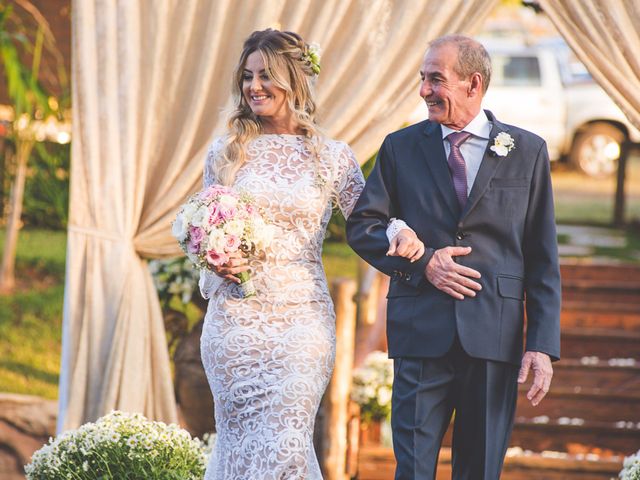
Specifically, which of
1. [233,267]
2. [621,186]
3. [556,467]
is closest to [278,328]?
[233,267]

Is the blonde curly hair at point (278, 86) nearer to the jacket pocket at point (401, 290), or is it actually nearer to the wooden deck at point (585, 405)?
the jacket pocket at point (401, 290)

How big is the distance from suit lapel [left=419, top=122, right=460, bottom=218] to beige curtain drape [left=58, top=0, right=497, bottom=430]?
1373 mm

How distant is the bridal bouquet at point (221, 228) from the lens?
4.21 m

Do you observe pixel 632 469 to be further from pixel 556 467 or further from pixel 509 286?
pixel 556 467

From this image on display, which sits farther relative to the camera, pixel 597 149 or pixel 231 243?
pixel 597 149

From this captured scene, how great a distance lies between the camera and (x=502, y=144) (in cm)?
396

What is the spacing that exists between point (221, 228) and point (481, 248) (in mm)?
953

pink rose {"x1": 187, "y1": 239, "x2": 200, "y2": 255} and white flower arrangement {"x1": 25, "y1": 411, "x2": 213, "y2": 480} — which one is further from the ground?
pink rose {"x1": 187, "y1": 239, "x2": 200, "y2": 255}

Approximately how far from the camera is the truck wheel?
14371mm

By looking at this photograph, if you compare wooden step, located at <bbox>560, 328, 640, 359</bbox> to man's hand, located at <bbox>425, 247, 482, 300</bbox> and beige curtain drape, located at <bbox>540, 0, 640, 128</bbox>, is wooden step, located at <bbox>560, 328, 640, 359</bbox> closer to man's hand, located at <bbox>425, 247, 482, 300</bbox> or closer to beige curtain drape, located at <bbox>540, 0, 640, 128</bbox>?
beige curtain drape, located at <bbox>540, 0, 640, 128</bbox>

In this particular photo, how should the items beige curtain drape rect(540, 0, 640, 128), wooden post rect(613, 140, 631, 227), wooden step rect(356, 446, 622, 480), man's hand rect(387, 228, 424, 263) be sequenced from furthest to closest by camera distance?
wooden post rect(613, 140, 631, 227), wooden step rect(356, 446, 622, 480), beige curtain drape rect(540, 0, 640, 128), man's hand rect(387, 228, 424, 263)

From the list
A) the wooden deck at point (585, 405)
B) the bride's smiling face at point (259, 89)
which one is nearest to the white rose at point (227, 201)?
the bride's smiling face at point (259, 89)

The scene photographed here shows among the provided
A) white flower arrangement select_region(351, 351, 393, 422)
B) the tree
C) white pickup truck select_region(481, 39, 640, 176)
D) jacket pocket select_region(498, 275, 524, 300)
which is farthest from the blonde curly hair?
white pickup truck select_region(481, 39, 640, 176)

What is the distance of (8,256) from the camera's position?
29.0 ft
